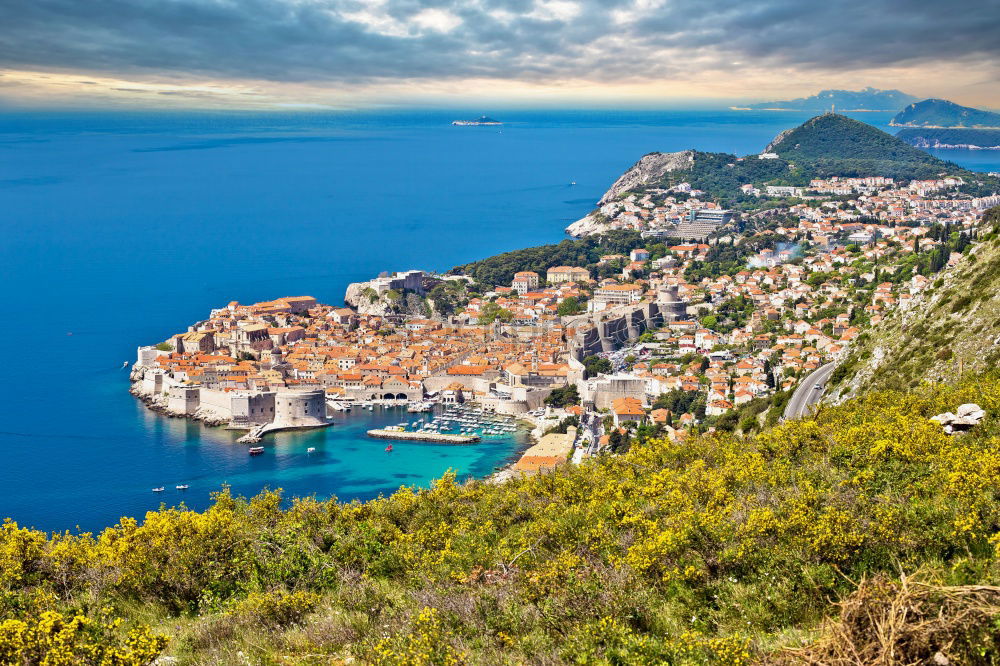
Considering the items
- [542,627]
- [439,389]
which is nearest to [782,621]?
[542,627]

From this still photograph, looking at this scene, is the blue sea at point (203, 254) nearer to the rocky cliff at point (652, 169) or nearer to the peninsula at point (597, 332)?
the peninsula at point (597, 332)

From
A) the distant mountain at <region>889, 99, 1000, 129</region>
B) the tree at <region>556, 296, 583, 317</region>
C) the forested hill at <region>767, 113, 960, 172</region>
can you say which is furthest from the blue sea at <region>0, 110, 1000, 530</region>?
the distant mountain at <region>889, 99, 1000, 129</region>

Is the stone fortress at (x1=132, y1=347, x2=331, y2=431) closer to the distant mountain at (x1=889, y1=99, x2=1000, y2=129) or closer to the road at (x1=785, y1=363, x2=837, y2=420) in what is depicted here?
the road at (x1=785, y1=363, x2=837, y2=420)

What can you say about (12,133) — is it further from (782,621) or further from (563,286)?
(782,621)

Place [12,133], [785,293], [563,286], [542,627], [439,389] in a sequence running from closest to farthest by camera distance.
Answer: [542,627] < [439,389] < [785,293] < [563,286] < [12,133]

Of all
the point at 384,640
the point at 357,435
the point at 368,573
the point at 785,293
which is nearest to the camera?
the point at 384,640

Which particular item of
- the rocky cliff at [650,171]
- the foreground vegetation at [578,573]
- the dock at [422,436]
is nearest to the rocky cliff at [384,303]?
the dock at [422,436]

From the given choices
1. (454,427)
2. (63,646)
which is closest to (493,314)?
(454,427)
